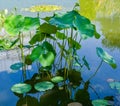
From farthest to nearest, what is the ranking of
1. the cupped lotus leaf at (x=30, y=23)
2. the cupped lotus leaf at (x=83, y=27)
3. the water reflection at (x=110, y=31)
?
1. the water reflection at (x=110, y=31)
2. the cupped lotus leaf at (x=30, y=23)
3. the cupped lotus leaf at (x=83, y=27)

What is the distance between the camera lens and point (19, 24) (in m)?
1.99

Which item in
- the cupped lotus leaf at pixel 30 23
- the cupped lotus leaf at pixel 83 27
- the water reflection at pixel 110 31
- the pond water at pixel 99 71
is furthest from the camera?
the water reflection at pixel 110 31

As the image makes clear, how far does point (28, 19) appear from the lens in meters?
1.99

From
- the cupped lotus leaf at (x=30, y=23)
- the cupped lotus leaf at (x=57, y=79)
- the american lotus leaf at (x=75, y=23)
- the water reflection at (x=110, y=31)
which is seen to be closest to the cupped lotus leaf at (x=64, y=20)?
the american lotus leaf at (x=75, y=23)

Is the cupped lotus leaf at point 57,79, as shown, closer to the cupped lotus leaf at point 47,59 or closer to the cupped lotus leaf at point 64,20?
the cupped lotus leaf at point 47,59

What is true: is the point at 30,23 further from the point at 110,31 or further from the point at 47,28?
the point at 110,31

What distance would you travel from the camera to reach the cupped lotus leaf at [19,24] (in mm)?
1945

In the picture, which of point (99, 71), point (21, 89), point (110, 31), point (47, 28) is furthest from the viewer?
point (110, 31)

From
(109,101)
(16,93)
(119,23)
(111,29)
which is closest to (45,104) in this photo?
(16,93)

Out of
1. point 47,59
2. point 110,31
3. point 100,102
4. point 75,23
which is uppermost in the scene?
point 75,23

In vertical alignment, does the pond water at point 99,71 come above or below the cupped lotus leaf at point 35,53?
below

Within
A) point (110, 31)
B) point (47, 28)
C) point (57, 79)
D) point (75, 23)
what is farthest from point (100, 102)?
point (110, 31)

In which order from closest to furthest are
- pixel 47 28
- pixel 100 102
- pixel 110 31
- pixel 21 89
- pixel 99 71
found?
pixel 100 102 → pixel 21 89 → pixel 47 28 → pixel 99 71 → pixel 110 31

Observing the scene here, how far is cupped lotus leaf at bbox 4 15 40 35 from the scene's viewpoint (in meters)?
1.95
